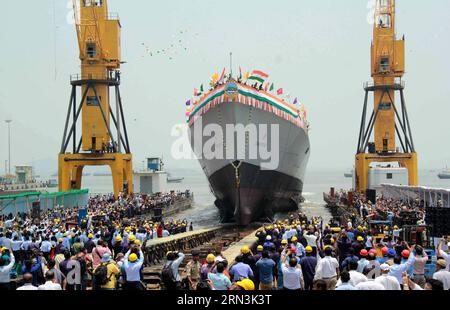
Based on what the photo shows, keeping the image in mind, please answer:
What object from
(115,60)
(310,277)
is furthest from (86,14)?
(310,277)

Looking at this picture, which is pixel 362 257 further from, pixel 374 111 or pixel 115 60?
pixel 374 111

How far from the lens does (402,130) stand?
5272cm

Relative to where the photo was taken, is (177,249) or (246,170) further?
(246,170)

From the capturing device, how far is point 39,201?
98.9 feet

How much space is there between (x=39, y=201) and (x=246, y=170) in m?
11.9

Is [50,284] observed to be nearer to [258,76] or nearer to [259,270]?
[259,270]

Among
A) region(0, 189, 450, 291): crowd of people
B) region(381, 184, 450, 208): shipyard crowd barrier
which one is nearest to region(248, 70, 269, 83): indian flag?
region(381, 184, 450, 208): shipyard crowd barrier

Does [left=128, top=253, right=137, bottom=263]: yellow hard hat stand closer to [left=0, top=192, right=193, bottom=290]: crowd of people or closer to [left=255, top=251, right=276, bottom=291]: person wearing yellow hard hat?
[left=0, top=192, right=193, bottom=290]: crowd of people

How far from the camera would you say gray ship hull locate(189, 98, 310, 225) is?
3294cm

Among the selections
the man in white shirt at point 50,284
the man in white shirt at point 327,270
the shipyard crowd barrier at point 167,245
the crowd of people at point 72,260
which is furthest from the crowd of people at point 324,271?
the shipyard crowd barrier at point 167,245

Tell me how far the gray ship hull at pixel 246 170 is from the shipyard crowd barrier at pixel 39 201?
32.4 ft

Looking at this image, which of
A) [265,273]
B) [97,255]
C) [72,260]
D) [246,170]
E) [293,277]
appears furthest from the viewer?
[246,170]

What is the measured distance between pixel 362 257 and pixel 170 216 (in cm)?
4241

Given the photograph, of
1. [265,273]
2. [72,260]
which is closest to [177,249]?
[72,260]
